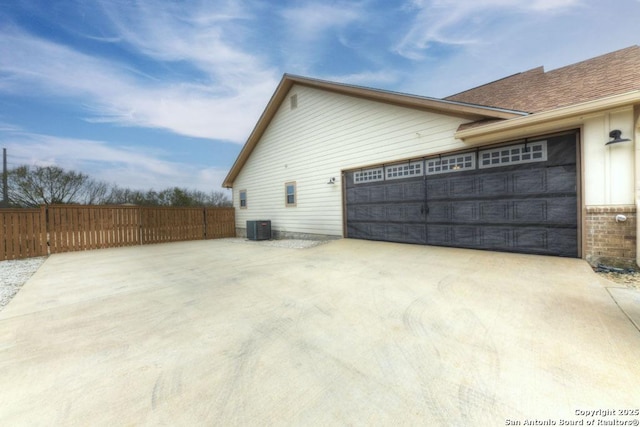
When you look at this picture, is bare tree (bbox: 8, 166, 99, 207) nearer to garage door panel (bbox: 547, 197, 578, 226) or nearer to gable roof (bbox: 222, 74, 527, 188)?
gable roof (bbox: 222, 74, 527, 188)

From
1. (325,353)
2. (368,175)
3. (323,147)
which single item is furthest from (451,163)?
(325,353)

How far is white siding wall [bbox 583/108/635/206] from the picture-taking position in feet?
13.9

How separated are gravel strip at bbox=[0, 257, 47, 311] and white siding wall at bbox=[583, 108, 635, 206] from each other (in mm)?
9787

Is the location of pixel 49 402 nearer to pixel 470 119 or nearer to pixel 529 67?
pixel 470 119

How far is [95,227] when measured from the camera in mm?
9055

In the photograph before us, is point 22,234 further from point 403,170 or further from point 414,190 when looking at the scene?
point 414,190

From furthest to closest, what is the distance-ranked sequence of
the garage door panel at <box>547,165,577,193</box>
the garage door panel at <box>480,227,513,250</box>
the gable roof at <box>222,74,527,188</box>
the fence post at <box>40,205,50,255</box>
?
the fence post at <box>40,205,50,255</box> → the garage door panel at <box>480,227,513,250</box> → the gable roof at <box>222,74,527,188</box> → the garage door panel at <box>547,165,577,193</box>

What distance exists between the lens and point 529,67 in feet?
29.6

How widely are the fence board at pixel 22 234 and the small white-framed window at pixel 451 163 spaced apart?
1232 centimetres

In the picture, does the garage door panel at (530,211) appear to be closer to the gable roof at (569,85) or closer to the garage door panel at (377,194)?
the gable roof at (569,85)

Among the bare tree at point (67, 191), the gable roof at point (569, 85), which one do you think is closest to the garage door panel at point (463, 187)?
the gable roof at point (569, 85)

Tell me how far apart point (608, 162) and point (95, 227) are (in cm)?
1466

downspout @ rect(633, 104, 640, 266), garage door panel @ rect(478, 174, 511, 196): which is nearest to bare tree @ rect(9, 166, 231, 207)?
garage door panel @ rect(478, 174, 511, 196)

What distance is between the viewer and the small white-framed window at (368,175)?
7.77 meters
